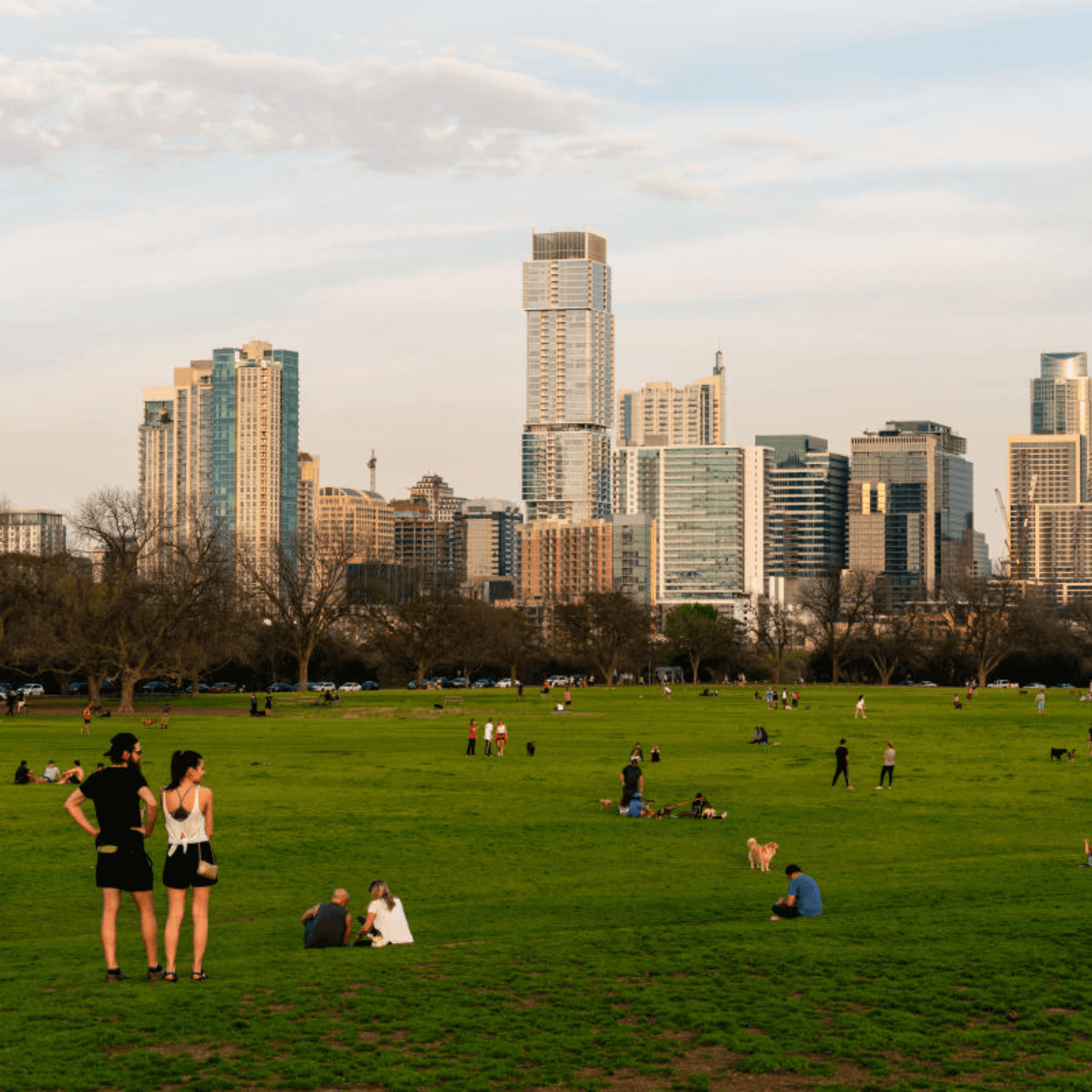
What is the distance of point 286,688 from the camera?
149 meters

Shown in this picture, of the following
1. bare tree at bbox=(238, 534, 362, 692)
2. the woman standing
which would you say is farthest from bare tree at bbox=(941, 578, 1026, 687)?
the woman standing

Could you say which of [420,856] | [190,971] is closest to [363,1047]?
[190,971]

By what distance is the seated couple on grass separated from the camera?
1978 centimetres

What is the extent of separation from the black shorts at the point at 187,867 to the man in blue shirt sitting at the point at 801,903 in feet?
34.0

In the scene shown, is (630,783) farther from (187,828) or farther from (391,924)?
(187,828)

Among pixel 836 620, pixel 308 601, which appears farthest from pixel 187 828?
pixel 836 620

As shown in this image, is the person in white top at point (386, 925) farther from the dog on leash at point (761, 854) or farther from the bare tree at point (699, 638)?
the bare tree at point (699, 638)

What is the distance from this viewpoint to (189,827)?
49.4 ft

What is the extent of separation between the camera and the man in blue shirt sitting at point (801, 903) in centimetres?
2200

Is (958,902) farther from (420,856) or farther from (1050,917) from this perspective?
(420,856)

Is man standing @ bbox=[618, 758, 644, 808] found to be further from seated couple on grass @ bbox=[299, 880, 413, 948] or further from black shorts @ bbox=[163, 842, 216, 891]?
black shorts @ bbox=[163, 842, 216, 891]

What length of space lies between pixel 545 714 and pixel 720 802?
48.0 meters

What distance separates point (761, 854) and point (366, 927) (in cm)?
1138

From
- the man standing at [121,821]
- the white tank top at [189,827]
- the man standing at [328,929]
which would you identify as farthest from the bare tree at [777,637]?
the white tank top at [189,827]
